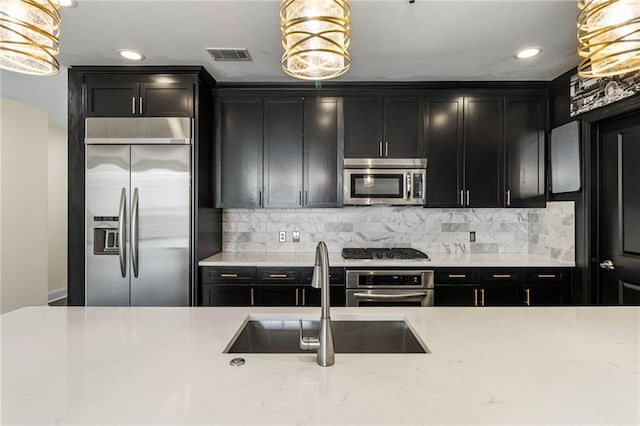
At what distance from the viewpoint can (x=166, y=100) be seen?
118 inches

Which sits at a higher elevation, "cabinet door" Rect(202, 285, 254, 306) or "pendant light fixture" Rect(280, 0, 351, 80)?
"pendant light fixture" Rect(280, 0, 351, 80)

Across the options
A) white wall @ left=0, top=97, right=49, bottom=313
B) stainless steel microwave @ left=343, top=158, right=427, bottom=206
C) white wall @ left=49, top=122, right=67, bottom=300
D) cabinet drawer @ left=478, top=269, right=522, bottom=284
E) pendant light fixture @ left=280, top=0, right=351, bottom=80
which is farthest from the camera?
white wall @ left=49, top=122, right=67, bottom=300

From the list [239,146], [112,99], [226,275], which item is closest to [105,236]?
[226,275]

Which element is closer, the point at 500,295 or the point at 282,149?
the point at 500,295

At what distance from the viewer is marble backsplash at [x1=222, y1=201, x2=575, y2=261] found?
Answer: 360 cm

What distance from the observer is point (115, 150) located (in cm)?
294

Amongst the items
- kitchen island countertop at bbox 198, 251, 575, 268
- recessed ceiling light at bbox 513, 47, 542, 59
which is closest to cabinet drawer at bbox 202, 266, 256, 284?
kitchen island countertop at bbox 198, 251, 575, 268

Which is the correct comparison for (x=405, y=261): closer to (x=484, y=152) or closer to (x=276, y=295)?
(x=276, y=295)

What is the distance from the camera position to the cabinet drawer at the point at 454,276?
299 cm

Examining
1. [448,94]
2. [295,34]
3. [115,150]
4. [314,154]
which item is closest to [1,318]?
[295,34]

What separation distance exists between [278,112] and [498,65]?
1.91m

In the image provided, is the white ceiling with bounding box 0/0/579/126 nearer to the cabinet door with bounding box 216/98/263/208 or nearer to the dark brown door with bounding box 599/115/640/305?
the cabinet door with bounding box 216/98/263/208

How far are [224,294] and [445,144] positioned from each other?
7.86 ft

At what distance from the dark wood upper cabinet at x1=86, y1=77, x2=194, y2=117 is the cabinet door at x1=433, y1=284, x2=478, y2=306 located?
2.57m
